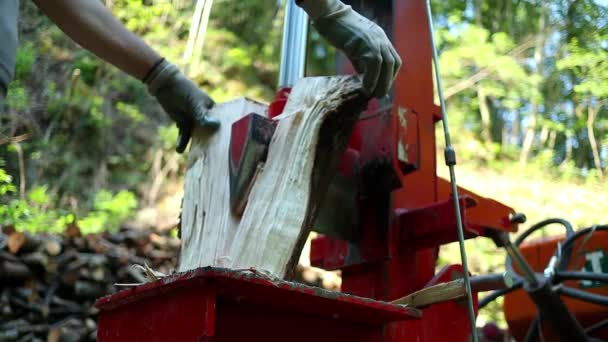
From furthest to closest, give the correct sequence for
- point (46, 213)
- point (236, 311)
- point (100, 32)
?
point (46, 213) < point (100, 32) < point (236, 311)

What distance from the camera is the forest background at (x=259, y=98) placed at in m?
6.88

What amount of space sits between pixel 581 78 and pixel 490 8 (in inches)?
122

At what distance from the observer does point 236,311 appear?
1.07m

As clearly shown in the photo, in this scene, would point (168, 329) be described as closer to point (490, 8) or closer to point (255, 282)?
point (255, 282)

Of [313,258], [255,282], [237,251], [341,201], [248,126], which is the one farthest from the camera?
[313,258]

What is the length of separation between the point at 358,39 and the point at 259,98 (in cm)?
756

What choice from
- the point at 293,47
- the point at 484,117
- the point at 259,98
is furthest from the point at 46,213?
the point at 484,117

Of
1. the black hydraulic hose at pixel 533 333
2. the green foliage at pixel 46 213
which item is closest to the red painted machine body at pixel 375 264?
the black hydraulic hose at pixel 533 333

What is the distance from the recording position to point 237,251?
4.49 ft

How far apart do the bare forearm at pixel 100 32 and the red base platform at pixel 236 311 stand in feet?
2.48

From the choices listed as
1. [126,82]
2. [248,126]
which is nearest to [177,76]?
[248,126]

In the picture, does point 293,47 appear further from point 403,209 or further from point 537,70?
point 537,70

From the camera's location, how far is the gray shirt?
1.13m

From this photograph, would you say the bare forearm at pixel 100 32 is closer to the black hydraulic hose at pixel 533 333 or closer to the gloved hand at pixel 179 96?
the gloved hand at pixel 179 96
